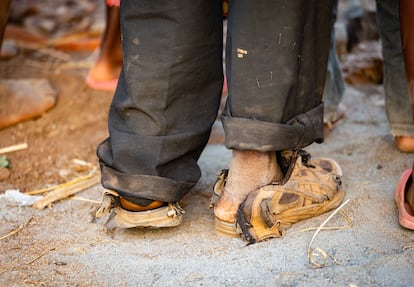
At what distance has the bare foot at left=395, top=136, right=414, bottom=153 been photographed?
2.00 meters

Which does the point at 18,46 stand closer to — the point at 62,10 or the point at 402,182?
the point at 62,10

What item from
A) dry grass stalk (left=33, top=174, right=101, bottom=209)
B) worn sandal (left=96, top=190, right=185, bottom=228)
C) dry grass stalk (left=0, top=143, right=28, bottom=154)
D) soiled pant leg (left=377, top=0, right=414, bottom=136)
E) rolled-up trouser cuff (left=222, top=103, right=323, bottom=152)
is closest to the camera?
rolled-up trouser cuff (left=222, top=103, right=323, bottom=152)

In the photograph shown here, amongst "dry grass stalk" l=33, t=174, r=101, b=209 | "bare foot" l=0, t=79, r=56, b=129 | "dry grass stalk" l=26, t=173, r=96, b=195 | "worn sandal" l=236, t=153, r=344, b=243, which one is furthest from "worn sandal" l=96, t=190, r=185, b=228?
"bare foot" l=0, t=79, r=56, b=129

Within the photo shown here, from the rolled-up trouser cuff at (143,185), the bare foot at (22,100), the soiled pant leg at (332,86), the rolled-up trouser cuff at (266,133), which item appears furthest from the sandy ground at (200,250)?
the bare foot at (22,100)

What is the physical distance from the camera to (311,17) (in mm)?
1380

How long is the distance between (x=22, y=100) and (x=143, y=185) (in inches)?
51.2

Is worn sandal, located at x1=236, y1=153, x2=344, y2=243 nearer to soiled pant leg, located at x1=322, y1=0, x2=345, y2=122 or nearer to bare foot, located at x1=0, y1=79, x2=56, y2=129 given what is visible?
soiled pant leg, located at x1=322, y1=0, x2=345, y2=122

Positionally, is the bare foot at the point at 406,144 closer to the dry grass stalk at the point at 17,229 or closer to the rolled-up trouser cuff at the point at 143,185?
the rolled-up trouser cuff at the point at 143,185

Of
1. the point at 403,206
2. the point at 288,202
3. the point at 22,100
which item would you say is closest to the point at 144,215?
the point at 288,202

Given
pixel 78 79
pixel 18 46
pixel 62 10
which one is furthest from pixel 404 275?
pixel 62 10

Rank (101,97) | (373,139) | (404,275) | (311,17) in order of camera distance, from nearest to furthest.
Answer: (404,275) → (311,17) → (373,139) → (101,97)

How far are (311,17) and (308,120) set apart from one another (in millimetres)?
260

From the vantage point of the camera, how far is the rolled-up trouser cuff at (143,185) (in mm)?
1468

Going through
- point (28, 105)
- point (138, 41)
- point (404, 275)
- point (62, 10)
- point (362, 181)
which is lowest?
point (62, 10)
